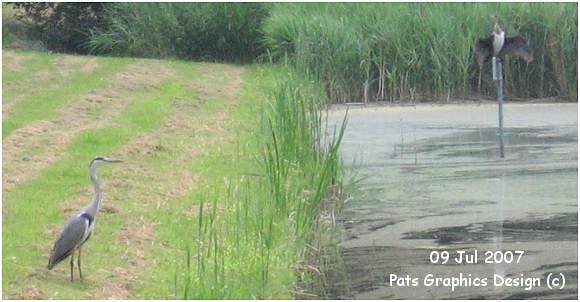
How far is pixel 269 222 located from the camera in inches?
307

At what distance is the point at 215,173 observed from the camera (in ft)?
36.2

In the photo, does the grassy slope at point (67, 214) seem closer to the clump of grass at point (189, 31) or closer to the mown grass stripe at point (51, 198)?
the mown grass stripe at point (51, 198)

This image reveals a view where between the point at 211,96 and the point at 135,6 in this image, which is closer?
the point at 211,96

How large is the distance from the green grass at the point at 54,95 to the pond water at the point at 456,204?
10.8 ft

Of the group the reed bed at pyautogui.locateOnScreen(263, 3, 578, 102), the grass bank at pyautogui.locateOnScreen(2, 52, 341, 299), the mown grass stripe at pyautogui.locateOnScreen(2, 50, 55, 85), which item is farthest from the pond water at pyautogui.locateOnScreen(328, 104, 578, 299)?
the mown grass stripe at pyautogui.locateOnScreen(2, 50, 55, 85)

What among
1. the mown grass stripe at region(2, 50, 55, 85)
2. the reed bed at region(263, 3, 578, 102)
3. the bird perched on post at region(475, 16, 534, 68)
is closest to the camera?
the bird perched on post at region(475, 16, 534, 68)

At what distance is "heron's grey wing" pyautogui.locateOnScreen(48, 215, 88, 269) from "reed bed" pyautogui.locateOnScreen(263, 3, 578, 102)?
11417 mm

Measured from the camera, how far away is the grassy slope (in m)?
6.94

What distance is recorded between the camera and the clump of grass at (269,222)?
7059mm

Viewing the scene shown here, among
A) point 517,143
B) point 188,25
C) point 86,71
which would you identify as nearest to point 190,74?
point 86,71

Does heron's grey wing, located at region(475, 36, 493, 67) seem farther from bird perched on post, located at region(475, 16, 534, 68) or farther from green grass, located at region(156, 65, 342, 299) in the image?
green grass, located at region(156, 65, 342, 299)

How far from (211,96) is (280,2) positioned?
509 centimetres

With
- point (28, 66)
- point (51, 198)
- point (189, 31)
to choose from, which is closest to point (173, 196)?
point (51, 198)

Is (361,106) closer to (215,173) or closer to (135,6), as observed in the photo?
(135,6)
